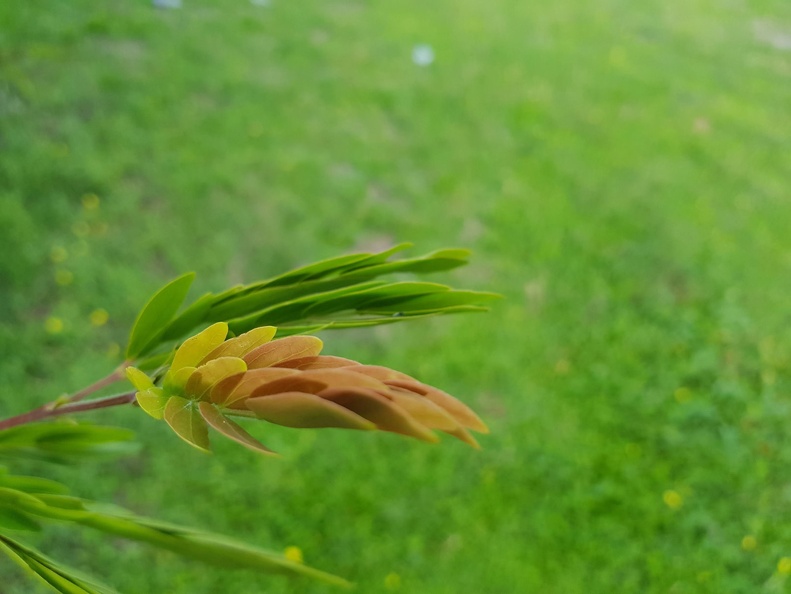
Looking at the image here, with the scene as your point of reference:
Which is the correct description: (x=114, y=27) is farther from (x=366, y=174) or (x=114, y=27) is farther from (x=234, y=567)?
(x=234, y=567)

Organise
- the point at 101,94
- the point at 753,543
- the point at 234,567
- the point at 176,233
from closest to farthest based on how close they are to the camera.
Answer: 1. the point at 234,567
2. the point at 753,543
3. the point at 176,233
4. the point at 101,94

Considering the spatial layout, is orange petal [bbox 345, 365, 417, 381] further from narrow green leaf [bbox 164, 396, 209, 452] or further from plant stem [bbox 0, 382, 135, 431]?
plant stem [bbox 0, 382, 135, 431]

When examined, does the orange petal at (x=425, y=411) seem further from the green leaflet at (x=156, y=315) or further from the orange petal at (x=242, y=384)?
the green leaflet at (x=156, y=315)

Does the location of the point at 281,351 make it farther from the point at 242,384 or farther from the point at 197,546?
the point at 197,546

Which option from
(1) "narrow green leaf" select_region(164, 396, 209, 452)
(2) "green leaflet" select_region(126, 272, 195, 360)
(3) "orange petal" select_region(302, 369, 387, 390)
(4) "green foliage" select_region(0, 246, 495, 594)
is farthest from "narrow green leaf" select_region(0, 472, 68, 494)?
(3) "orange petal" select_region(302, 369, 387, 390)

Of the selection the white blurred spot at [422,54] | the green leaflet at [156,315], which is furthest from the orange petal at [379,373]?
the white blurred spot at [422,54]

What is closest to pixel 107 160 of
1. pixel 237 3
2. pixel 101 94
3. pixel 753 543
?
pixel 101 94
